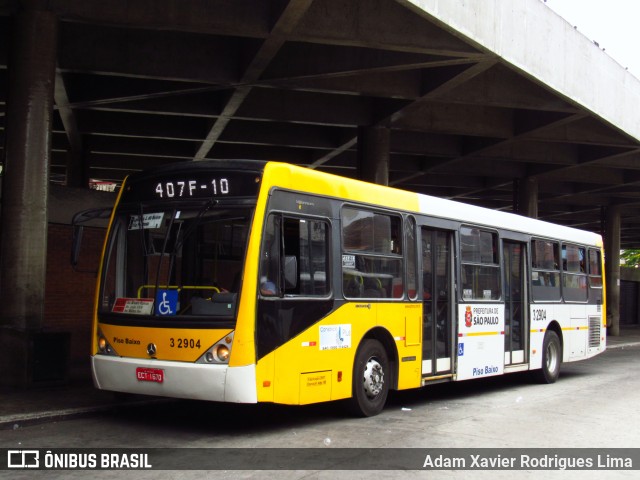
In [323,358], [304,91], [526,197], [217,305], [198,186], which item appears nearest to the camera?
[217,305]

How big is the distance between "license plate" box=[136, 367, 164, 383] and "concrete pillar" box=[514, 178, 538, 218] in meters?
21.0

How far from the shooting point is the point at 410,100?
18.2 m

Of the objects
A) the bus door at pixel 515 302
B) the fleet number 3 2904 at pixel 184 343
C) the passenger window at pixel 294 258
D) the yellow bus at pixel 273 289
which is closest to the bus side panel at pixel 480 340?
the yellow bus at pixel 273 289

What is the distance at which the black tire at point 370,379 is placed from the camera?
30.7 ft

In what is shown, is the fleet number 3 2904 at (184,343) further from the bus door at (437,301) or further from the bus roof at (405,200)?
the bus door at (437,301)

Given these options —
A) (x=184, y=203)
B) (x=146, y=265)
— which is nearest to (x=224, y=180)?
(x=184, y=203)

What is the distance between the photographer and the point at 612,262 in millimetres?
34688

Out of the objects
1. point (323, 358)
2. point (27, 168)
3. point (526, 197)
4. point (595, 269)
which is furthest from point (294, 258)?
point (526, 197)

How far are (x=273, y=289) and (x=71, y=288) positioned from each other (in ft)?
27.4

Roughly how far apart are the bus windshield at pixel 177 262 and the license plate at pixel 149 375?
1.93 feet

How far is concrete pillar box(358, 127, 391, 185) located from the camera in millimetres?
19750

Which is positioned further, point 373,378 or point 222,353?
point 373,378

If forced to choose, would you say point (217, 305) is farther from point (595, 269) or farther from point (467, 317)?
point (595, 269)

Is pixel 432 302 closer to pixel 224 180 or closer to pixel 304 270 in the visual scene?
pixel 304 270
